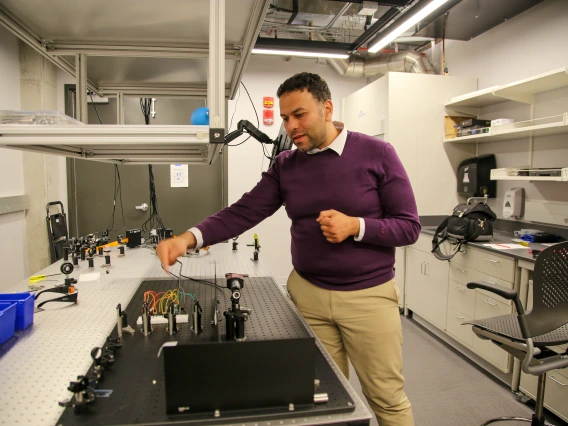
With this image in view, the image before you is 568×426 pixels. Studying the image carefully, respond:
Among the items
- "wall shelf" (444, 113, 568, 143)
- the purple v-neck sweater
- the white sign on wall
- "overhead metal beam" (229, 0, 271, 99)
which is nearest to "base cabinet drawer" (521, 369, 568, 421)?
the purple v-neck sweater

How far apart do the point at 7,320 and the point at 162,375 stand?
58cm

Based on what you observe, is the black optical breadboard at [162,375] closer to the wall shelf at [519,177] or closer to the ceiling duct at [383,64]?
the wall shelf at [519,177]

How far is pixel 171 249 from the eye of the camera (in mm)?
1169

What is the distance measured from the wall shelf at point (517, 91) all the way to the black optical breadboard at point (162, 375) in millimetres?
2151

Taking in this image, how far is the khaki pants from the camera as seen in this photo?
4.17 feet

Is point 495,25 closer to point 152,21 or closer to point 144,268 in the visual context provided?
point 152,21

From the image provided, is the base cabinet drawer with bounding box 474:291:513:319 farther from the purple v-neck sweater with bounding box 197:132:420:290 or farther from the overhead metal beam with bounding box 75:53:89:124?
the overhead metal beam with bounding box 75:53:89:124

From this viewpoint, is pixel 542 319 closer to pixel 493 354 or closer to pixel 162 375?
pixel 493 354

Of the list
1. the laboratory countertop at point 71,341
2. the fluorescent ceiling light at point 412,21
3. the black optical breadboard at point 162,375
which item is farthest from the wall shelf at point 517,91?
the black optical breadboard at point 162,375

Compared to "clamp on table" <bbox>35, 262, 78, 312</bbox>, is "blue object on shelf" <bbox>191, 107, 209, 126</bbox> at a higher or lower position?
higher

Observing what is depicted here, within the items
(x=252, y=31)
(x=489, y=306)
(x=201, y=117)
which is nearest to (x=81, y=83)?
(x=201, y=117)

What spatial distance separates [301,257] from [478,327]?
967mm

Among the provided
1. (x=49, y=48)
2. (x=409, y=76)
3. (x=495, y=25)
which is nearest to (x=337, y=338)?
(x=49, y=48)

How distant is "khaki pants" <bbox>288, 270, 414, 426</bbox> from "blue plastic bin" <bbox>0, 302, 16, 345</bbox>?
96 centimetres
